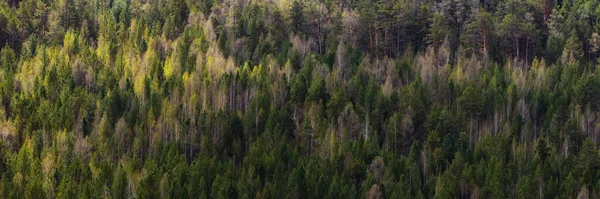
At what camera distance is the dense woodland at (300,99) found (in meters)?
Result: 107

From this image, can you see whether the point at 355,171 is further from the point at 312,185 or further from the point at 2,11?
the point at 2,11

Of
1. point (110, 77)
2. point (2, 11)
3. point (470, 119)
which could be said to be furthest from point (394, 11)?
point (2, 11)

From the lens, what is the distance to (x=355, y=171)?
364ft

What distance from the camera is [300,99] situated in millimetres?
131250

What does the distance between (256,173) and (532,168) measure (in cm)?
3319

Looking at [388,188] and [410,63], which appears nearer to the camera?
[388,188]

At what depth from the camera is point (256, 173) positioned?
109188mm

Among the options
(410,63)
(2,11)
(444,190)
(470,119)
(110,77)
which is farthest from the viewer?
(2,11)

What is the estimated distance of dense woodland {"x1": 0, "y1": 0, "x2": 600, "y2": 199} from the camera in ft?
352

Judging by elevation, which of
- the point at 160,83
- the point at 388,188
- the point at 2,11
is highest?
the point at 2,11

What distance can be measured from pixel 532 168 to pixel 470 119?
17735mm

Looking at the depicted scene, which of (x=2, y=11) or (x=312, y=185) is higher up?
(x=2, y=11)

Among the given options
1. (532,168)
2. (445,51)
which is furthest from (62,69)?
(532,168)

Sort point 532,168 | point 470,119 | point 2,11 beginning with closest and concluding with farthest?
1. point 532,168
2. point 470,119
3. point 2,11
